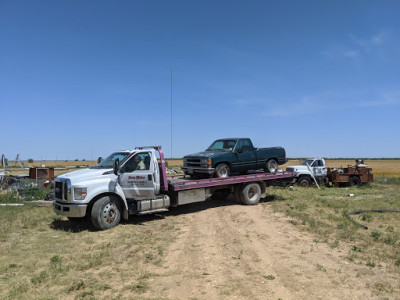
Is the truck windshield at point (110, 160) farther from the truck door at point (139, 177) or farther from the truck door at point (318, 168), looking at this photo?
the truck door at point (318, 168)

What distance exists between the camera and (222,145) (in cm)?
1245

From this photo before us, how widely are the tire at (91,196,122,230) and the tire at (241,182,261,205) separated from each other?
16.8 feet

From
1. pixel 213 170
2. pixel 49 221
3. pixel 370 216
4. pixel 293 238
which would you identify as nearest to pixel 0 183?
pixel 49 221

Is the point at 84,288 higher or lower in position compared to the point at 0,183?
lower

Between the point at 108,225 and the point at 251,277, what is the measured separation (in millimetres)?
4954

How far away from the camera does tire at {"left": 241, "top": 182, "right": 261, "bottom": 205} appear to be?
478 inches

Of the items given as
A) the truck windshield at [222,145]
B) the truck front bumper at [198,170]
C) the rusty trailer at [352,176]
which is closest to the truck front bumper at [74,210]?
the truck front bumper at [198,170]

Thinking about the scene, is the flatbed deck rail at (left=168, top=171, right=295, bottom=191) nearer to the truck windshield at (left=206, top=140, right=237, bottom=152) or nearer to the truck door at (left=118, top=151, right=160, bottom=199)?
the truck door at (left=118, top=151, right=160, bottom=199)

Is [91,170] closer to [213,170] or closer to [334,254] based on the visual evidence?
[213,170]

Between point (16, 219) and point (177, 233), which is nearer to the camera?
point (177, 233)

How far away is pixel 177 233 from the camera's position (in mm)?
Result: 8477

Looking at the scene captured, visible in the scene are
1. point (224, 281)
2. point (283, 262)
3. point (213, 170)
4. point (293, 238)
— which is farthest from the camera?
point (213, 170)

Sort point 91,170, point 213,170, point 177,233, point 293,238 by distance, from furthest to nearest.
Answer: point 213,170
point 91,170
point 177,233
point 293,238

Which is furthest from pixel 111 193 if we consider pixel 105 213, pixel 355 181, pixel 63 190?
pixel 355 181
